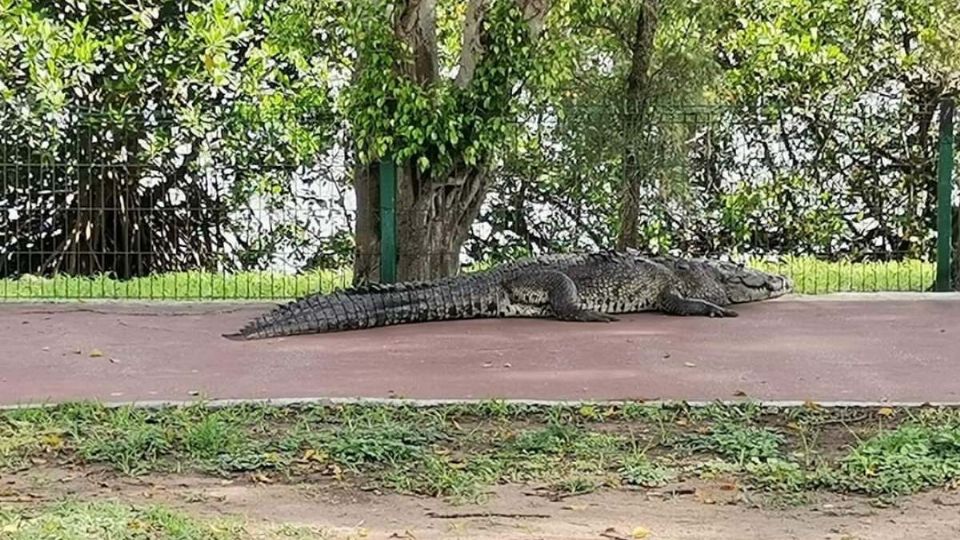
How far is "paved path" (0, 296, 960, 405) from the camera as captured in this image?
7.19 meters

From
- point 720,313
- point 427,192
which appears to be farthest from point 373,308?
point 720,313

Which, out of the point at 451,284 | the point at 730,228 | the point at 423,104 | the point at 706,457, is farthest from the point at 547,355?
the point at 730,228

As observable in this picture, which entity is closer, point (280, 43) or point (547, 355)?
point (547, 355)

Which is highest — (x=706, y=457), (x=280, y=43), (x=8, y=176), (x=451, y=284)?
(x=280, y=43)

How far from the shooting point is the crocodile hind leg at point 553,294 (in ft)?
34.2

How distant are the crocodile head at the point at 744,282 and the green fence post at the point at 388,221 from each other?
9.69 feet

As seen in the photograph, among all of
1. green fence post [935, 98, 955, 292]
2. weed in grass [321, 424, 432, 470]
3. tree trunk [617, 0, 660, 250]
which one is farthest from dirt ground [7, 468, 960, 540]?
tree trunk [617, 0, 660, 250]

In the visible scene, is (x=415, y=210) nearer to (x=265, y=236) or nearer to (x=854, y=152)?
(x=265, y=236)

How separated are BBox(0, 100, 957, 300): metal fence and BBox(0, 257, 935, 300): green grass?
33 mm

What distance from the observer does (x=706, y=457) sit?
566 centimetres

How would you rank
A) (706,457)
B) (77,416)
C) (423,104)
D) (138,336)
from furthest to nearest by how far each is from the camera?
(423,104) < (138,336) < (77,416) < (706,457)

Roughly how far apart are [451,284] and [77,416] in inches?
177

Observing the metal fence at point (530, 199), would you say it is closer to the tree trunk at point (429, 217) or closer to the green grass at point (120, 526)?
the tree trunk at point (429, 217)

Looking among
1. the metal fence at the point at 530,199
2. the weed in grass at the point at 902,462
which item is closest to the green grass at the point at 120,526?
the weed in grass at the point at 902,462
